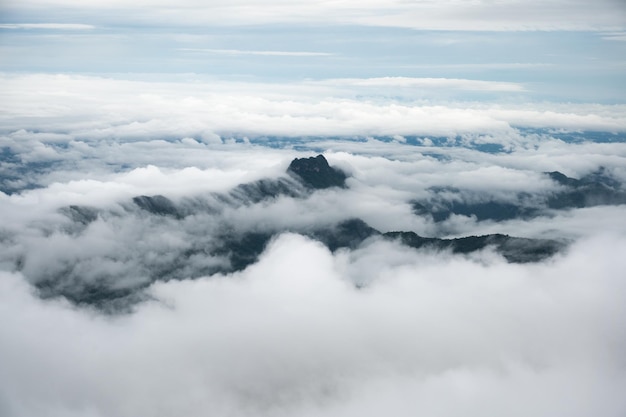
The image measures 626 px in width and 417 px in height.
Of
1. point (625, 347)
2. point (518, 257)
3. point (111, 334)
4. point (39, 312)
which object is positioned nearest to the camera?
point (625, 347)

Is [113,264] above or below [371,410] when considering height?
below

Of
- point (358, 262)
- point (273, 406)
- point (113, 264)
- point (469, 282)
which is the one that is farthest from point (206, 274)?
point (273, 406)

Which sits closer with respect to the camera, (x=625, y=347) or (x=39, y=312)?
(x=625, y=347)

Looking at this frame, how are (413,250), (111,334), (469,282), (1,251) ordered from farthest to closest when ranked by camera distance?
(413,250), (1,251), (469,282), (111,334)

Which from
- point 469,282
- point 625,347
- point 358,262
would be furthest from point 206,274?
point 625,347

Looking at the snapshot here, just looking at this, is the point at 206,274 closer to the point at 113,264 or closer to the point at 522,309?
the point at 113,264

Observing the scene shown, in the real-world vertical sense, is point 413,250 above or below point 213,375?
below

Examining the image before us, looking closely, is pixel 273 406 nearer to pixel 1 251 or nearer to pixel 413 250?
pixel 413 250

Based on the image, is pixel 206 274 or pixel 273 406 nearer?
pixel 273 406

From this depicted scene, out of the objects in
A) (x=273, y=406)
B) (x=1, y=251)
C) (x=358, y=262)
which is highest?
(x=273, y=406)
